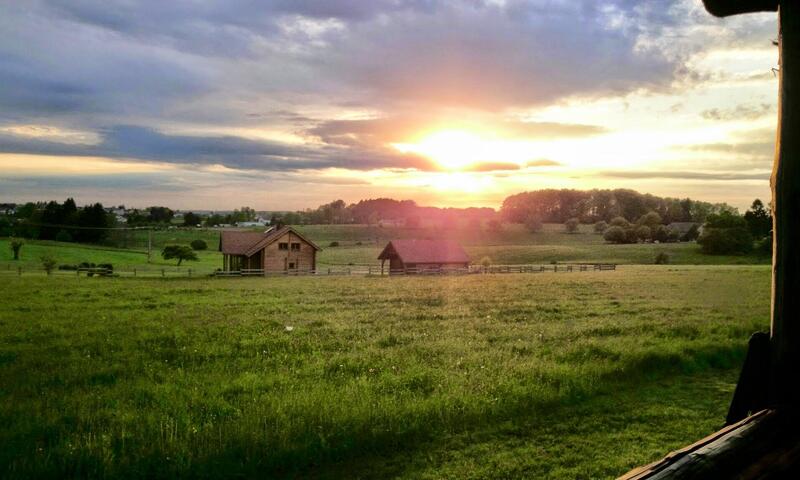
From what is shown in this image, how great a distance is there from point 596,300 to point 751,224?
56.8 meters

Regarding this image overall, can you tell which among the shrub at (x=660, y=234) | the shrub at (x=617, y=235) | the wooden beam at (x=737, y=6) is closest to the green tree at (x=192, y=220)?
the shrub at (x=617, y=235)

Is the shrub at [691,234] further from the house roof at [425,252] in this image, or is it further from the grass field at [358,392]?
the grass field at [358,392]

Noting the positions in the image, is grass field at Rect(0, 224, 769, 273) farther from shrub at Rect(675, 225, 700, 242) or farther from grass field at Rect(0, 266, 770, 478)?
grass field at Rect(0, 266, 770, 478)

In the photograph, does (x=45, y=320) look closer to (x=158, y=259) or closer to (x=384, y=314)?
(x=384, y=314)

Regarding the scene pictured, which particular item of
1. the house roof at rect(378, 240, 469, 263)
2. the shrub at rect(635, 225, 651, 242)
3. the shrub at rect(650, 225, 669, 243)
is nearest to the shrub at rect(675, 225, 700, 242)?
the shrub at rect(650, 225, 669, 243)

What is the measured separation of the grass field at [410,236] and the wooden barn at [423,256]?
11.1 meters

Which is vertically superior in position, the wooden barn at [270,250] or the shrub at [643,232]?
the shrub at [643,232]

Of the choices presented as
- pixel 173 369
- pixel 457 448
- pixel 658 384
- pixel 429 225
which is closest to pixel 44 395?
pixel 173 369

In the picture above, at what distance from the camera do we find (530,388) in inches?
421

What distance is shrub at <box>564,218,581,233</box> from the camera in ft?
368

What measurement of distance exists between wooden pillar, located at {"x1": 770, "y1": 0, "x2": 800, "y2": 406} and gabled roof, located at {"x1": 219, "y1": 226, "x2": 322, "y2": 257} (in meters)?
55.8

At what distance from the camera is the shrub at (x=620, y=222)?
101 m

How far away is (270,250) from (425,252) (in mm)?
18643

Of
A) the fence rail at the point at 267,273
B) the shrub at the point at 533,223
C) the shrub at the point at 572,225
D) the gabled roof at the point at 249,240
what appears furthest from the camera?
the shrub at the point at 533,223
